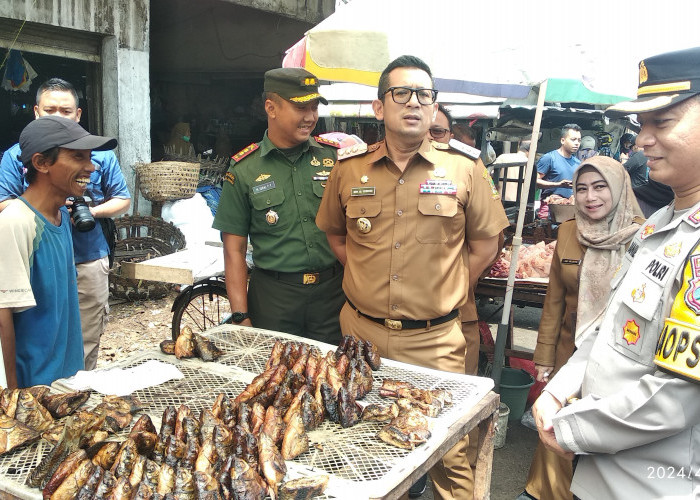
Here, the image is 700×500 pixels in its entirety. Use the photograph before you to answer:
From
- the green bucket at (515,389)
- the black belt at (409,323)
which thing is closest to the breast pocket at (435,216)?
the black belt at (409,323)

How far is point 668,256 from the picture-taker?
1.65 metres

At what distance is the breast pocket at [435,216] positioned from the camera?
290 centimetres

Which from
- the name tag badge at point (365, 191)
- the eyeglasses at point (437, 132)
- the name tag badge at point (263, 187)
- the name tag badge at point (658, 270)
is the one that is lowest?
the name tag badge at point (658, 270)

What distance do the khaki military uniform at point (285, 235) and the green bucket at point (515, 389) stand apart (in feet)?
5.46

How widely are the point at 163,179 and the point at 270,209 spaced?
13.0ft

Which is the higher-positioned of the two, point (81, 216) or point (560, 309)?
point (81, 216)

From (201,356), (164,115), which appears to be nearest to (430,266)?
(201,356)

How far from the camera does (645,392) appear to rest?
1553mm

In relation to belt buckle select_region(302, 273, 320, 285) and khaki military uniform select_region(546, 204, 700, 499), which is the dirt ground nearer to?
belt buckle select_region(302, 273, 320, 285)

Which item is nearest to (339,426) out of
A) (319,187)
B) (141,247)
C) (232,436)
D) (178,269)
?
(232,436)

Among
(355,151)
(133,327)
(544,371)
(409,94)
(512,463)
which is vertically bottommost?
(512,463)

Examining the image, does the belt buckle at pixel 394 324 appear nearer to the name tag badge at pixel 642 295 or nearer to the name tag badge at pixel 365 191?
the name tag badge at pixel 365 191

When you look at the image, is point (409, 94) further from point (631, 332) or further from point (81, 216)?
point (81, 216)

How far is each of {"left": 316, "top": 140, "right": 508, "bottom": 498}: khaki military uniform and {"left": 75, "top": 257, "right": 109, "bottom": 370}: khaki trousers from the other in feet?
6.42
